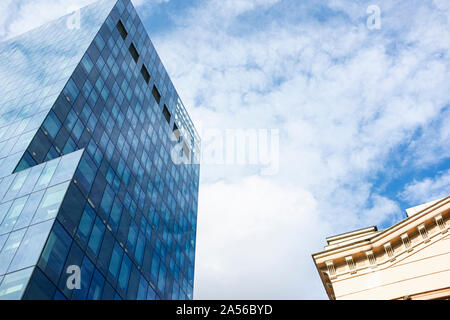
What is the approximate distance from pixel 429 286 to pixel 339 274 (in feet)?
15.0

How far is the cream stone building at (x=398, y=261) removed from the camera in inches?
743

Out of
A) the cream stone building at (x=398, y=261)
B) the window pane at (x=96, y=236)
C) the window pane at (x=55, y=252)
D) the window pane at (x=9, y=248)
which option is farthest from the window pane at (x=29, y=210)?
the cream stone building at (x=398, y=261)

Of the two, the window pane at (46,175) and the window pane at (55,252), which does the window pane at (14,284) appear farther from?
the window pane at (46,175)

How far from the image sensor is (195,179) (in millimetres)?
60500

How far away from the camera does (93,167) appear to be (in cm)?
2944

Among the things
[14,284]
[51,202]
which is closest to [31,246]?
[14,284]

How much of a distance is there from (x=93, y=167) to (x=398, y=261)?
2261 centimetres

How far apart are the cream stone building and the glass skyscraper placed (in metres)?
15.4

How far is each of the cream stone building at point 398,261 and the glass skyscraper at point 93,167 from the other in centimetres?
→ 1540

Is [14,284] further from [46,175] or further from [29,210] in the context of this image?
[46,175]

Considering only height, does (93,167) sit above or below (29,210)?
above

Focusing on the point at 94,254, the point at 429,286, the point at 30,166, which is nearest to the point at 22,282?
the point at 94,254

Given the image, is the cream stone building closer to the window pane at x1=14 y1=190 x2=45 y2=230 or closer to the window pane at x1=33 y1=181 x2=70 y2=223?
the window pane at x1=33 y1=181 x2=70 y2=223

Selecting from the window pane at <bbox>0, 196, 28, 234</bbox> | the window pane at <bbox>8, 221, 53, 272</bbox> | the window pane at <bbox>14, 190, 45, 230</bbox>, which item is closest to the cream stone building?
the window pane at <bbox>8, 221, 53, 272</bbox>
